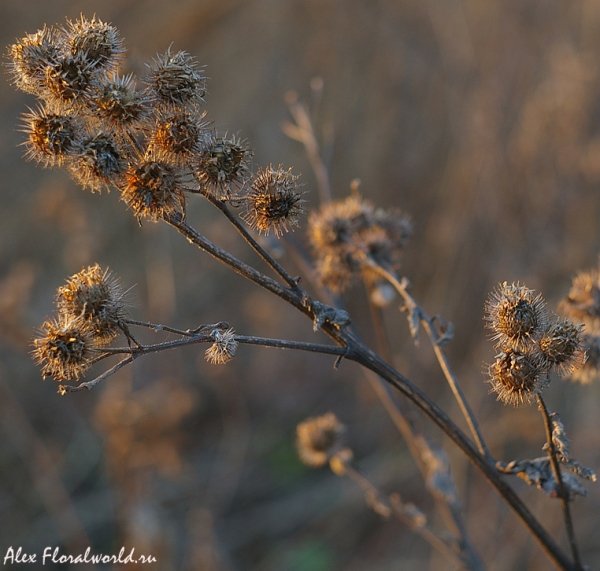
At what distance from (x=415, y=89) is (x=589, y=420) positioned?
4.61 meters

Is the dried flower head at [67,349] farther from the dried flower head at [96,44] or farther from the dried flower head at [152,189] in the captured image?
the dried flower head at [96,44]

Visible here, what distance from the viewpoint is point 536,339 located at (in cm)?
138

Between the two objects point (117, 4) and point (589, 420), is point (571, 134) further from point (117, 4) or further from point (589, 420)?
point (117, 4)

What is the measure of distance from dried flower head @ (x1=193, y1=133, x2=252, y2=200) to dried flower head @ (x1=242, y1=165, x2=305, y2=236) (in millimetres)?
50

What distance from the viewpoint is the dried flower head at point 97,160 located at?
1.33 metres

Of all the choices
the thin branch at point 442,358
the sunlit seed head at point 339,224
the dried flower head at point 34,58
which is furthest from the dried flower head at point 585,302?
the dried flower head at point 34,58

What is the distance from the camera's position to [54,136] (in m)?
1.35

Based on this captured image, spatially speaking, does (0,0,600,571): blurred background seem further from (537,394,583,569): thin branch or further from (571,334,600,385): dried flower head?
(537,394,583,569): thin branch

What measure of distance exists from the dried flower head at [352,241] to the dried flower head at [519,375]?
0.78 metres

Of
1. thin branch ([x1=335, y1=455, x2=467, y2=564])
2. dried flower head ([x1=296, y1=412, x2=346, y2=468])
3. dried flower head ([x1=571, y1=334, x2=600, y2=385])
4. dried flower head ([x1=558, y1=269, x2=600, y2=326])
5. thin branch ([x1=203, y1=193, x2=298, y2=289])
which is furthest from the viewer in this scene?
dried flower head ([x1=296, y1=412, x2=346, y2=468])

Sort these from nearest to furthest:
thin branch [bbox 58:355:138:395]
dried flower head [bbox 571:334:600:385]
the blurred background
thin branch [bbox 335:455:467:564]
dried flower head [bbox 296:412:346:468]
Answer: thin branch [bbox 58:355:138:395] → dried flower head [bbox 571:334:600:385] → thin branch [bbox 335:455:467:564] → dried flower head [bbox 296:412:346:468] → the blurred background

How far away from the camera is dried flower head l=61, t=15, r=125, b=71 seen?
1332 mm

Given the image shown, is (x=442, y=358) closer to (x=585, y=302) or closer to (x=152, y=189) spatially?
(x=585, y=302)

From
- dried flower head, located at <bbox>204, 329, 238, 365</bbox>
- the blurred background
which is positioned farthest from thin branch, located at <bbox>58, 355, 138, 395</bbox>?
the blurred background
